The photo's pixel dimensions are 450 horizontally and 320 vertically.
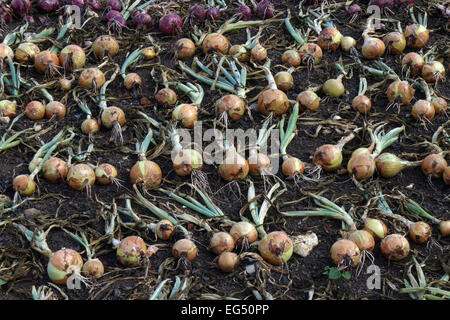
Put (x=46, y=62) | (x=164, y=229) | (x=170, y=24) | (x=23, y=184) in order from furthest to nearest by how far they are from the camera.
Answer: (x=170, y=24)
(x=46, y=62)
(x=23, y=184)
(x=164, y=229)

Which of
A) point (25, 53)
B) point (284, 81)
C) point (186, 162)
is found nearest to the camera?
point (186, 162)

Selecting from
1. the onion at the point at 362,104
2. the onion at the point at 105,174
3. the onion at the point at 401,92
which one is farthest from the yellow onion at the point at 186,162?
the onion at the point at 401,92

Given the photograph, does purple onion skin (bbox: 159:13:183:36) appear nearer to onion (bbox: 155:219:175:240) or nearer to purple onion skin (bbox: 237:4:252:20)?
purple onion skin (bbox: 237:4:252:20)

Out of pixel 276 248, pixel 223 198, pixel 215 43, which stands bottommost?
pixel 223 198

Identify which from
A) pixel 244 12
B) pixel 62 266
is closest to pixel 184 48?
pixel 244 12

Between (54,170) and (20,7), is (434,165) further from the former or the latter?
(20,7)

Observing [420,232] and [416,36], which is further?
[416,36]
